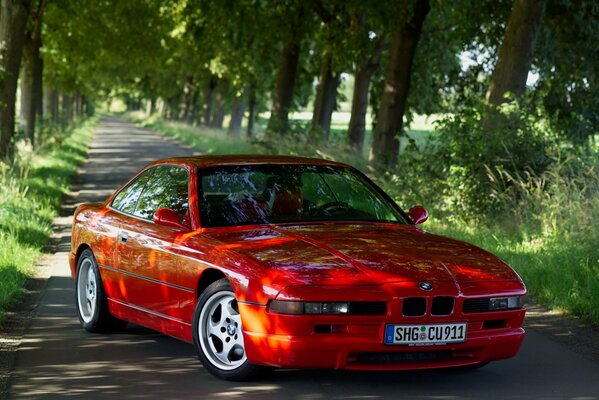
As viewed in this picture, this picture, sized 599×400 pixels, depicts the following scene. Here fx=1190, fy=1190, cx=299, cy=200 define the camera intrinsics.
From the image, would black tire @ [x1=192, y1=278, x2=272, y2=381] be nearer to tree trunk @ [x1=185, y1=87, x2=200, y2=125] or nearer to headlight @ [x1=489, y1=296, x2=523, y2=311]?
headlight @ [x1=489, y1=296, x2=523, y2=311]

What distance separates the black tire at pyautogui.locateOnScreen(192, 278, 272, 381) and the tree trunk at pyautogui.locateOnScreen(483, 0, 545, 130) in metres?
11.5

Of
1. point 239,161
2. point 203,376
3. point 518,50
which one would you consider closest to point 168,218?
point 239,161

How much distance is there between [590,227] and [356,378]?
674 cm

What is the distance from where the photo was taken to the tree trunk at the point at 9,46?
76.4ft

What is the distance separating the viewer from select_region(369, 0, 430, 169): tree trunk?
24.1 m

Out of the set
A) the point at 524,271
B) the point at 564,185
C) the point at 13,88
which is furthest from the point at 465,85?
the point at 524,271

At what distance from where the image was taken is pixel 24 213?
17484 millimetres

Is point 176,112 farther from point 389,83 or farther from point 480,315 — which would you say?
point 480,315

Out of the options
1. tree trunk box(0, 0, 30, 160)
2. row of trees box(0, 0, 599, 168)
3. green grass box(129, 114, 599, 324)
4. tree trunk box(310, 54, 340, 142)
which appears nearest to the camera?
green grass box(129, 114, 599, 324)

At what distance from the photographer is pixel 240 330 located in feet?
23.6

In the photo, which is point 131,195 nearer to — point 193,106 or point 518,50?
point 518,50

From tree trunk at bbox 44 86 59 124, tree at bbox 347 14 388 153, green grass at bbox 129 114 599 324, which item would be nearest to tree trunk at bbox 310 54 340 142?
tree at bbox 347 14 388 153

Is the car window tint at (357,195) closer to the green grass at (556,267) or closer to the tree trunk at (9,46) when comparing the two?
the green grass at (556,267)

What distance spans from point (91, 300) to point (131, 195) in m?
0.91
